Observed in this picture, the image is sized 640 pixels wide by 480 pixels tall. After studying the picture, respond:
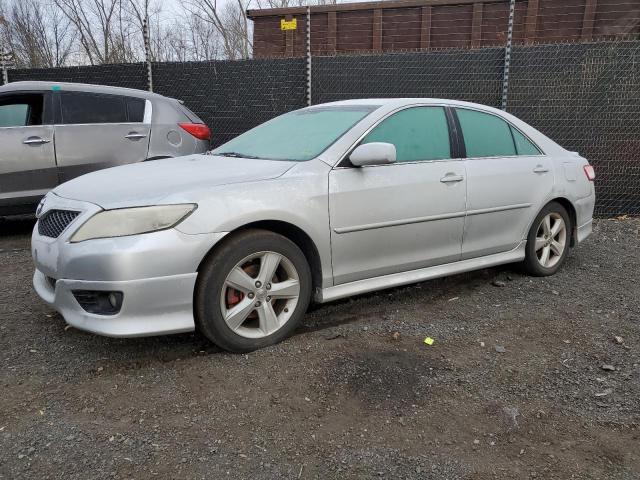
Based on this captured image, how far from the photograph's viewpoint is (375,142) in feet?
11.1

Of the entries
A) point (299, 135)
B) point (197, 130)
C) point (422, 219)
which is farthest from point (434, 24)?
point (422, 219)

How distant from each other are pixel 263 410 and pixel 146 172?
167 cm

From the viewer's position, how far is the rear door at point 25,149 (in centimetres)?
544

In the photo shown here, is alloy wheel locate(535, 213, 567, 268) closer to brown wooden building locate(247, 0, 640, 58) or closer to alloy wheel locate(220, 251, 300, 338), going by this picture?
alloy wheel locate(220, 251, 300, 338)

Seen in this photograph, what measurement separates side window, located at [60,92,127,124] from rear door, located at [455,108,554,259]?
3.97 metres

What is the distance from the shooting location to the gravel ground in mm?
2111

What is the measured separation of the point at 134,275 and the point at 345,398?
1.23 m

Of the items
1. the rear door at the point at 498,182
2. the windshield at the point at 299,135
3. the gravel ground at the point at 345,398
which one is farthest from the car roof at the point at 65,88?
the rear door at the point at 498,182

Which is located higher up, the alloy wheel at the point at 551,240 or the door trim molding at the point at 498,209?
the door trim molding at the point at 498,209

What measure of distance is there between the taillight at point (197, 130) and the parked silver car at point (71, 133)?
0.01 m

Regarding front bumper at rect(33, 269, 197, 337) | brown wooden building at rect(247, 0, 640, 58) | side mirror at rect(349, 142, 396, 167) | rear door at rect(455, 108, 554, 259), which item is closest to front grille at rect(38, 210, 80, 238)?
front bumper at rect(33, 269, 197, 337)

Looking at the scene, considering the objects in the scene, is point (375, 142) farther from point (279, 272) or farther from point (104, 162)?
point (104, 162)

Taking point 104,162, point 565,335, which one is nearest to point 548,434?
point 565,335

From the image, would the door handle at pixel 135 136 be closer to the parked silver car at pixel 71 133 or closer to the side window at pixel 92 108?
the parked silver car at pixel 71 133
